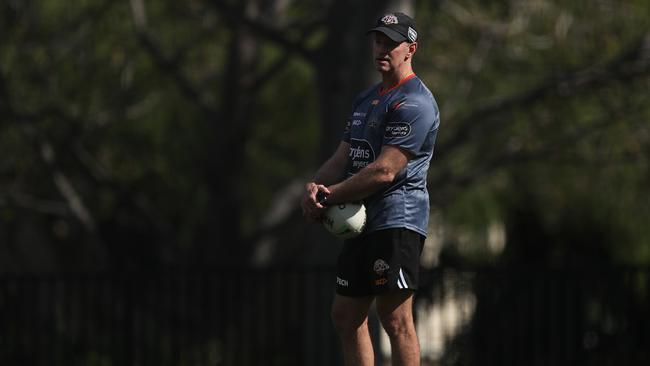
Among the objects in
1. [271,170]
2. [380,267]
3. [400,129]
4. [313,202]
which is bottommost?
[380,267]

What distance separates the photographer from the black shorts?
6.58 meters

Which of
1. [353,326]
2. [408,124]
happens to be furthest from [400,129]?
[353,326]

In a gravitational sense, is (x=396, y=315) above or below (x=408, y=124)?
below

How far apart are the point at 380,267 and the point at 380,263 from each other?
20mm

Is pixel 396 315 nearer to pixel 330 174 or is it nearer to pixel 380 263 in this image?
pixel 380 263

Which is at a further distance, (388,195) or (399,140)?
(388,195)

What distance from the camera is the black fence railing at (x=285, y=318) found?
46.2ft

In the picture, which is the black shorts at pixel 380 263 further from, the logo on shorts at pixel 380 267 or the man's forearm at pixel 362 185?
the man's forearm at pixel 362 185

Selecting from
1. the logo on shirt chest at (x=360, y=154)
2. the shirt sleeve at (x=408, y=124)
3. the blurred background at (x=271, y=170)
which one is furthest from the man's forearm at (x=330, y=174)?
the blurred background at (x=271, y=170)

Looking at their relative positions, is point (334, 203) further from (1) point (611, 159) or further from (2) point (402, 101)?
(1) point (611, 159)

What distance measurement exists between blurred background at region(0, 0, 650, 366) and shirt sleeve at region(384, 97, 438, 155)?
7.04m

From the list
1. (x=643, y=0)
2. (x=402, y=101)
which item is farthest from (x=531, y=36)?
(x=402, y=101)

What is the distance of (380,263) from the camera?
6598 millimetres

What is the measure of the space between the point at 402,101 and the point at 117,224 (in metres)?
13.9
